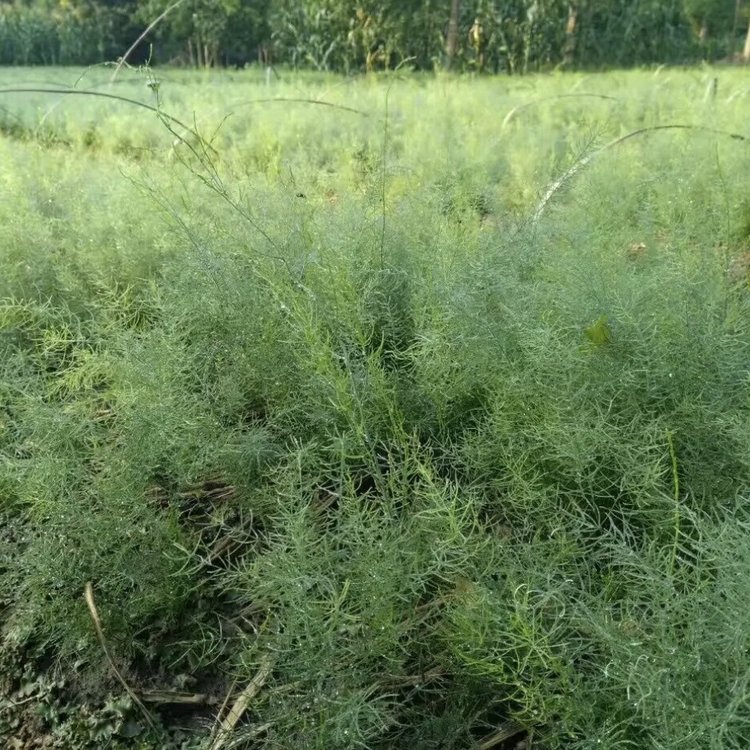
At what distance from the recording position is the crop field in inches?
39.8

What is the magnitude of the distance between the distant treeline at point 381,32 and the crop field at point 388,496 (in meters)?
8.28

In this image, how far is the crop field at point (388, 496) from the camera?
1.01 meters

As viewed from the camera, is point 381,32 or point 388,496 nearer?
point 388,496

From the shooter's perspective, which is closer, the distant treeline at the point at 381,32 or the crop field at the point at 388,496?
the crop field at the point at 388,496

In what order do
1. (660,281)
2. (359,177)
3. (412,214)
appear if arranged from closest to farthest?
(660,281)
(412,214)
(359,177)

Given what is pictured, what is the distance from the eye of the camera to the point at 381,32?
9812 mm

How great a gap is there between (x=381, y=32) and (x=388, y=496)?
9.66 m

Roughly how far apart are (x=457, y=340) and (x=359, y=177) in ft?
4.58

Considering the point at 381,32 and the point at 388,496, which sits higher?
the point at 381,32

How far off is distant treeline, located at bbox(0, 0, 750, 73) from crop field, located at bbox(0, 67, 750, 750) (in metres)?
8.28

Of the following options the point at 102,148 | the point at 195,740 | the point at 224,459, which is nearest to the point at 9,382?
the point at 224,459

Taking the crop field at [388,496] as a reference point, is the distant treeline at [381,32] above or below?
above

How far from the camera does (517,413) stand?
52.2 inches

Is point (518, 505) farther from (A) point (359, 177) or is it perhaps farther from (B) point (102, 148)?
(B) point (102, 148)
